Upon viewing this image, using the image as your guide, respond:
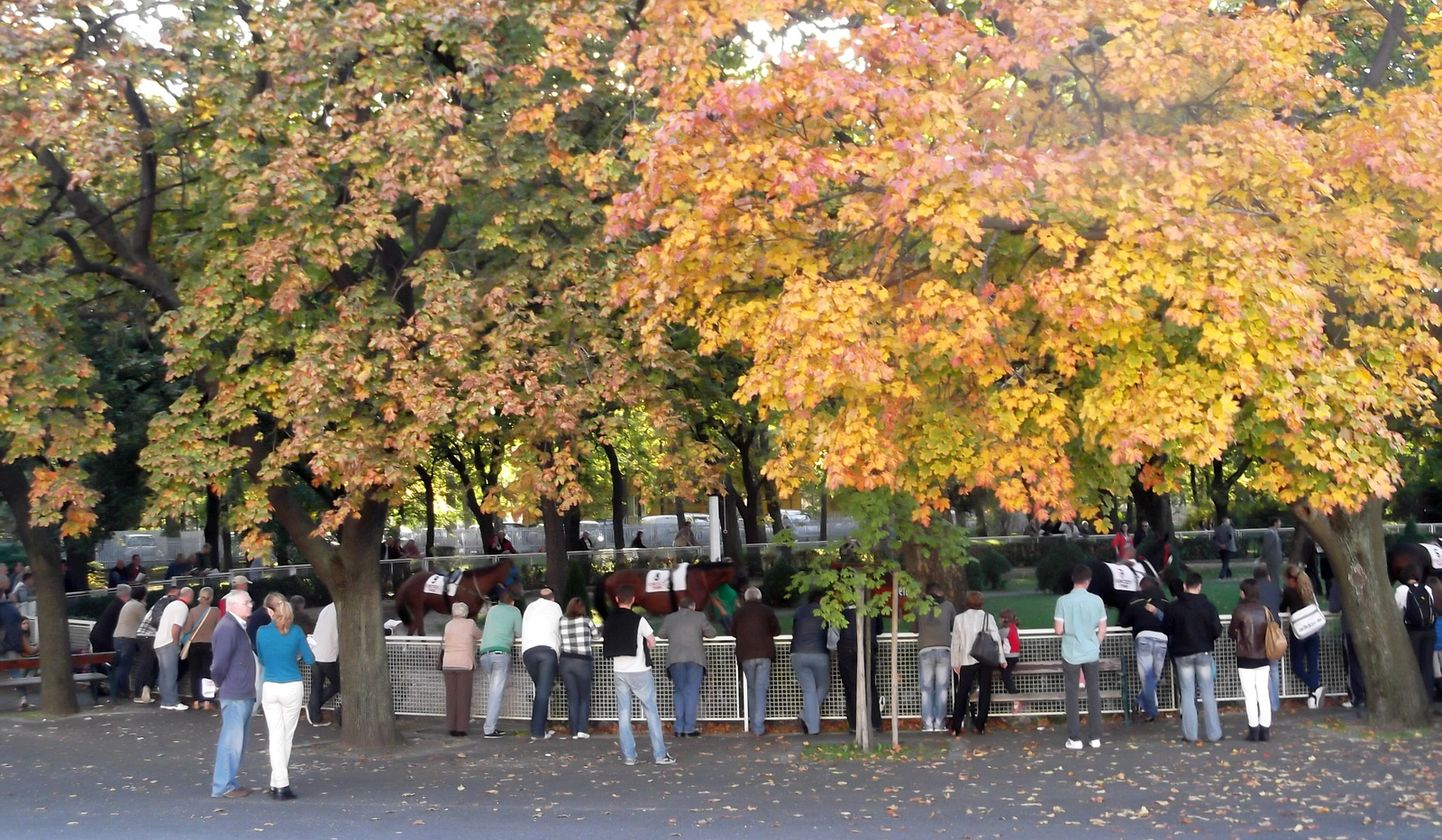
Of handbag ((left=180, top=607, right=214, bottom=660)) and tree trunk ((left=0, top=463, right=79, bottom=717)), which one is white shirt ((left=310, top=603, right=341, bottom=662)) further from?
tree trunk ((left=0, top=463, right=79, bottom=717))

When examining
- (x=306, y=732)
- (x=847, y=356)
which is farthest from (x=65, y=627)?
(x=847, y=356)

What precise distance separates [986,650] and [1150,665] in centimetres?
169

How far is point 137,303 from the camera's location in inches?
547

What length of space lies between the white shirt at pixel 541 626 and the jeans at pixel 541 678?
56 millimetres

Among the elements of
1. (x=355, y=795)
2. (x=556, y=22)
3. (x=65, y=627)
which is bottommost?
(x=355, y=795)

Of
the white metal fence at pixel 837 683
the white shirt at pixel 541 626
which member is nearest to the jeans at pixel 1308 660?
the white metal fence at pixel 837 683

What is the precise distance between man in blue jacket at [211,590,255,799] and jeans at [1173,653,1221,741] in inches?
321

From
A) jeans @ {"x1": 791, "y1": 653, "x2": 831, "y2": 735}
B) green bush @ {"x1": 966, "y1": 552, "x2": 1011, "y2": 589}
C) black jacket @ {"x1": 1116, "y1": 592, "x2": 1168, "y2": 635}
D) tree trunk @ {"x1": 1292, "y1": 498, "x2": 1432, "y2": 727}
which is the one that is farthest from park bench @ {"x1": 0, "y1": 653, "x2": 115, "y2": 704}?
green bush @ {"x1": 966, "y1": 552, "x2": 1011, "y2": 589}

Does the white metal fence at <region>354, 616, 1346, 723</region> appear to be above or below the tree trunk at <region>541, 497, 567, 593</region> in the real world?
below

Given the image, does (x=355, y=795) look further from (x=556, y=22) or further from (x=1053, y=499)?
(x=556, y=22)

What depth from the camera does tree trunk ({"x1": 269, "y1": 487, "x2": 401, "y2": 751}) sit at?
13172 mm

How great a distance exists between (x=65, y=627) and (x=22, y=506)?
1545mm

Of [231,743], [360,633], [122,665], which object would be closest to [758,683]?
[360,633]

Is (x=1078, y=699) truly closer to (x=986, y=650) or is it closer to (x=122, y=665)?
(x=986, y=650)
